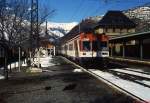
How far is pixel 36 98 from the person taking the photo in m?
12.6

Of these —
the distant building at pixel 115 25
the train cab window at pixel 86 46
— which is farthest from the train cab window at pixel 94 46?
the distant building at pixel 115 25

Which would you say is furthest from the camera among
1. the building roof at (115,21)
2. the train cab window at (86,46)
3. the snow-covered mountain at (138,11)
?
the building roof at (115,21)

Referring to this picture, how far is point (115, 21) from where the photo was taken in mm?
89125

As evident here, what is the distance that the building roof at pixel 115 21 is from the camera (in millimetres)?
85438

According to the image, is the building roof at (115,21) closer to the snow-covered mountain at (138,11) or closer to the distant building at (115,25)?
the distant building at (115,25)

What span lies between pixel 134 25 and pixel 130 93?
78193mm

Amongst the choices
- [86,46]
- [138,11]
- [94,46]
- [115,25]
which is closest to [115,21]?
[115,25]

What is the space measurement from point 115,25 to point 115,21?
3.78 m

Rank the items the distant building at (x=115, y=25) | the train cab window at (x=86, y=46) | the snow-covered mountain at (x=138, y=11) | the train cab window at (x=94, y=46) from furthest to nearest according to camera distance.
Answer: the distant building at (x=115, y=25) < the train cab window at (x=94, y=46) < the train cab window at (x=86, y=46) < the snow-covered mountain at (x=138, y=11)

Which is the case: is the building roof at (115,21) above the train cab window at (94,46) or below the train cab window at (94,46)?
above

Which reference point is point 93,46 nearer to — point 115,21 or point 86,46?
point 86,46

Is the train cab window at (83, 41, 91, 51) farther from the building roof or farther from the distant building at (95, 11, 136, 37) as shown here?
the building roof

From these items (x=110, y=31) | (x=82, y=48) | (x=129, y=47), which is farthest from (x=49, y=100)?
(x=110, y=31)

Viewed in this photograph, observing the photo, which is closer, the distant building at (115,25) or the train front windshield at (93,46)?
the train front windshield at (93,46)
